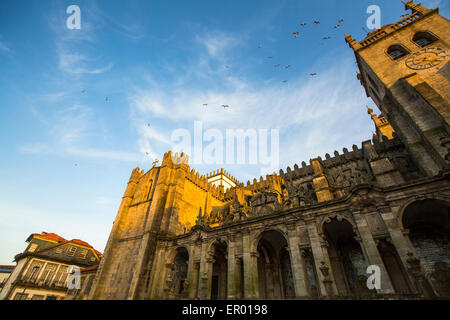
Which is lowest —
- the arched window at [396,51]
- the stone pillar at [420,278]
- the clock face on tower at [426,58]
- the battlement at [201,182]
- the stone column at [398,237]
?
the stone pillar at [420,278]

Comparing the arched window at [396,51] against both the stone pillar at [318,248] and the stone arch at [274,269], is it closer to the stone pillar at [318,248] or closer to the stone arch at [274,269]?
the stone pillar at [318,248]

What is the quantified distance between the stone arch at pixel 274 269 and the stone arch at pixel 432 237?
8026 mm

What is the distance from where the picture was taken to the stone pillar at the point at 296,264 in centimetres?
1127

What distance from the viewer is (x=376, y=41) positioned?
22.2 m

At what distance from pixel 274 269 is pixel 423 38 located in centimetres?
2576

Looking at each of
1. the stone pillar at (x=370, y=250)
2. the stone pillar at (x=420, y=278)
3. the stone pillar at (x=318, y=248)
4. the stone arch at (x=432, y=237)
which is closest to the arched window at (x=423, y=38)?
the stone arch at (x=432, y=237)

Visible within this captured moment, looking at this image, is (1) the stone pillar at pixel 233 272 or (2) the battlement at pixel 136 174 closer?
(1) the stone pillar at pixel 233 272

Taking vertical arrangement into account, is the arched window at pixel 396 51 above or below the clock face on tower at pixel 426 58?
above

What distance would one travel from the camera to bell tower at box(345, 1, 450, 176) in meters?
13.4

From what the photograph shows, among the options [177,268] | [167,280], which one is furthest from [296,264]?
[177,268]

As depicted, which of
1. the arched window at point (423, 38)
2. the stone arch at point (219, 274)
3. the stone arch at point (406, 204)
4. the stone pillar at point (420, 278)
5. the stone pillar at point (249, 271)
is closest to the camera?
the stone pillar at point (420, 278)

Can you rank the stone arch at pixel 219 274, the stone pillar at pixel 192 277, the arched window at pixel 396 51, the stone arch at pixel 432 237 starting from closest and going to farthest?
the stone arch at pixel 432 237
the stone pillar at pixel 192 277
the stone arch at pixel 219 274
the arched window at pixel 396 51

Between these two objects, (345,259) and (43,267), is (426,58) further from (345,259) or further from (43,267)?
(43,267)

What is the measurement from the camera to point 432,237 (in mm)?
12758
